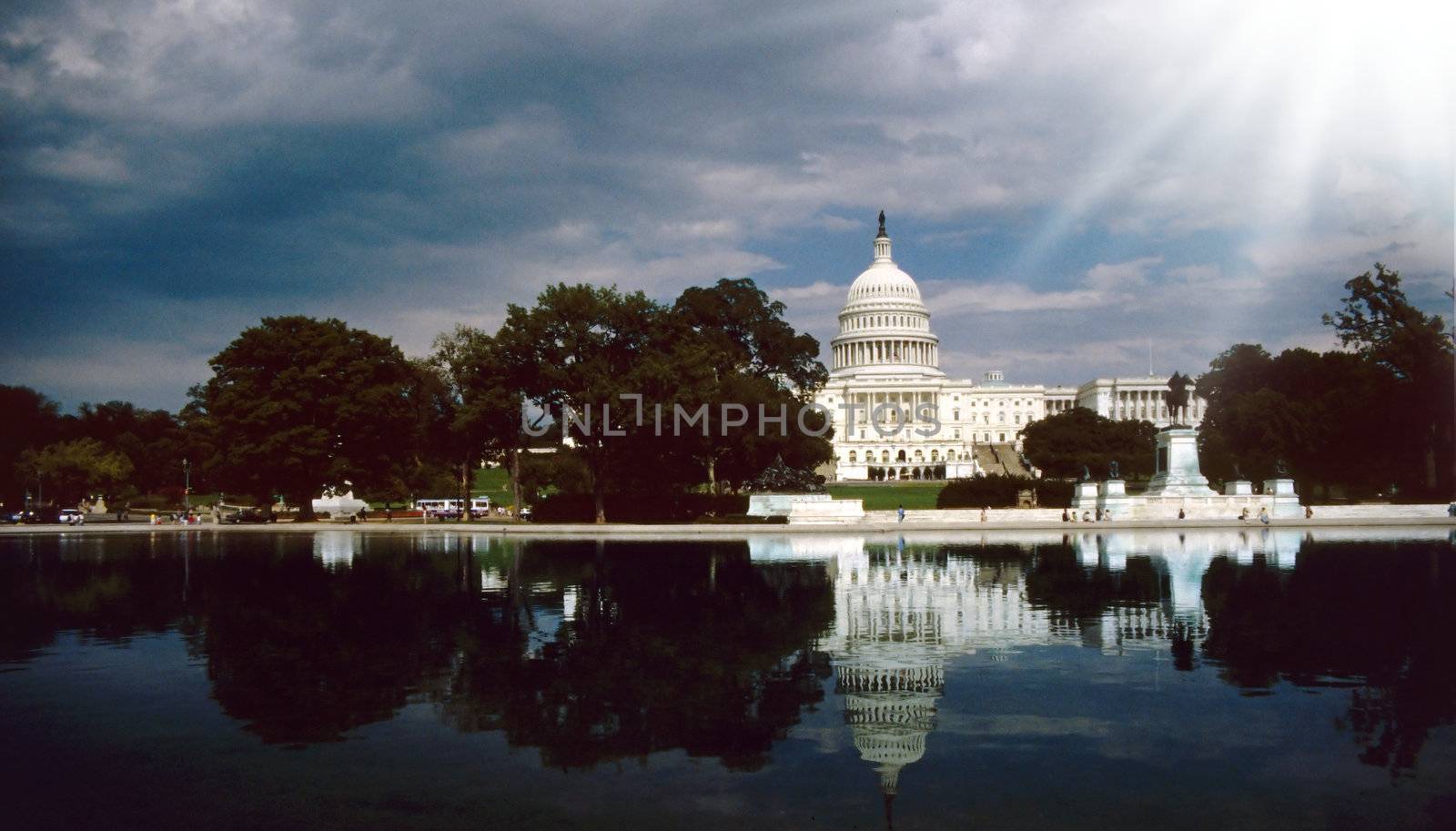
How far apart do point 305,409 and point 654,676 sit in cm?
5493

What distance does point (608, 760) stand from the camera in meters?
10.3

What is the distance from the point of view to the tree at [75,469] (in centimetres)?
8238

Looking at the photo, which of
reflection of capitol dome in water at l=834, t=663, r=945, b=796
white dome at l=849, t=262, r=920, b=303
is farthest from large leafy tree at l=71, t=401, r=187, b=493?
white dome at l=849, t=262, r=920, b=303

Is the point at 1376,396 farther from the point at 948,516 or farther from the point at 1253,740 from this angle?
the point at 1253,740

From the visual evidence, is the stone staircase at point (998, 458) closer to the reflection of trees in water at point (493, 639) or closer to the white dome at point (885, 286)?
the white dome at point (885, 286)

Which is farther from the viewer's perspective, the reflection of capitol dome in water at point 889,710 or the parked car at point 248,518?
the parked car at point 248,518

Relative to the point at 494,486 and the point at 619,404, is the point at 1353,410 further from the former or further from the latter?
the point at 494,486

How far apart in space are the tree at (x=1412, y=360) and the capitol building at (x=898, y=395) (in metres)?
78.6

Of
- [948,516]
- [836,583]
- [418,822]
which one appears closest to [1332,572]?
[836,583]

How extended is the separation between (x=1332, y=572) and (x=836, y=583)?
11.7 metres

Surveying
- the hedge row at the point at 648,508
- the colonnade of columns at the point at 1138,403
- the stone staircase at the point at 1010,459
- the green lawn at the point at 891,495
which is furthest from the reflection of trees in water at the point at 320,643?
the colonnade of columns at the point at 1138,403

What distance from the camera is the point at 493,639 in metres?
17.5

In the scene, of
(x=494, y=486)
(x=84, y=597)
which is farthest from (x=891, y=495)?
(x=84, y=597)

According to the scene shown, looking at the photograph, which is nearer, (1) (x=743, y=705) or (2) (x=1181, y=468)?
(1) (x=743, y=705)
